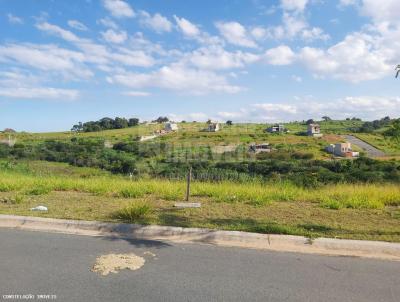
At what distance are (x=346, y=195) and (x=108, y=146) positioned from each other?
65004 mm

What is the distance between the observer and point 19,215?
6.02m

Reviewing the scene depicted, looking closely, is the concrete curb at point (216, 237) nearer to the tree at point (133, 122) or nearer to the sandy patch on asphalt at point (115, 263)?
the sandy patch on asphalt at point (115, 263)

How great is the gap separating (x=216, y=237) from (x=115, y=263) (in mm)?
1506

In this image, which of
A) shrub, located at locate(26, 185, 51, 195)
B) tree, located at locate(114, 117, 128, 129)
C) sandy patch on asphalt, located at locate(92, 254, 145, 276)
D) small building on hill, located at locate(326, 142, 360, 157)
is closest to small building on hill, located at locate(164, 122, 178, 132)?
tree, located at locate(114, 117, 128, 129)

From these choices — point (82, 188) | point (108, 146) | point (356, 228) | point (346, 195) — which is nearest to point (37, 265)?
point (356, 228)

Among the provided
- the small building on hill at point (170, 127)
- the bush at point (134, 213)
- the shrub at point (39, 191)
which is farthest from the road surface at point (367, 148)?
the bush at point (134, 213)

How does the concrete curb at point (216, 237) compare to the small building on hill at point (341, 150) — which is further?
the small building on hill at point (341, 150)

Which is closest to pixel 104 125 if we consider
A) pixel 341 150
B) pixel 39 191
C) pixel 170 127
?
pixel 170 127

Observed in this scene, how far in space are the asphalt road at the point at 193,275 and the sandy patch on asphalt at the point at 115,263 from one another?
9 cm

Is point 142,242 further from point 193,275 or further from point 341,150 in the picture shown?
point 341,150

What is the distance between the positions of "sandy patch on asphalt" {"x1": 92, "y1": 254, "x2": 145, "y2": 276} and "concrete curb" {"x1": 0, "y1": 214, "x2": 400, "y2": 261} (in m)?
0.86

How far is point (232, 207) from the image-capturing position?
6.75m

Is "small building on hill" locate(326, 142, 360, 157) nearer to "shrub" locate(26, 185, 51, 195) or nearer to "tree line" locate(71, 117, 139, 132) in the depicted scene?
"shrub" locate(26, 185, 51, 195)

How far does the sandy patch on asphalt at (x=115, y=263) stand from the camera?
3902 millimetres
